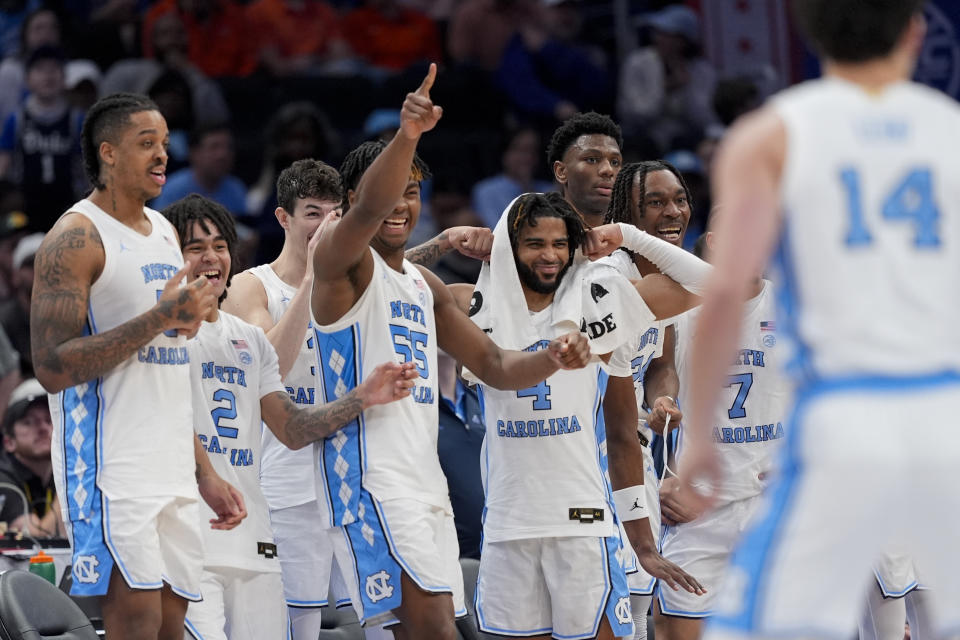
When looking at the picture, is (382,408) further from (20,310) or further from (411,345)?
(20,310)

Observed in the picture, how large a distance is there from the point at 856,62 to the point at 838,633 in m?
1.31

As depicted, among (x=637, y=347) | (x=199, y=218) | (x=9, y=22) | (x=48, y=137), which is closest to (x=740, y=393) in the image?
(x=637, y=347)

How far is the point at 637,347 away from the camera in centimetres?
664

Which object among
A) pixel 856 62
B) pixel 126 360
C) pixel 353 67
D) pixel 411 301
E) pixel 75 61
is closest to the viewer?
pixel 856 62

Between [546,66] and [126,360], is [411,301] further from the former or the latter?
[546,66]

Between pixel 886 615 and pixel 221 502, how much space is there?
335cm

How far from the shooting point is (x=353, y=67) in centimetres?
1338

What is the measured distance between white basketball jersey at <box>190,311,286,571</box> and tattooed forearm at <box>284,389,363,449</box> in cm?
21

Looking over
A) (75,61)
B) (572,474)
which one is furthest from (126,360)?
(75,61)

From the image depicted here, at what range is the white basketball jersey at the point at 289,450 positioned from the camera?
6.64m

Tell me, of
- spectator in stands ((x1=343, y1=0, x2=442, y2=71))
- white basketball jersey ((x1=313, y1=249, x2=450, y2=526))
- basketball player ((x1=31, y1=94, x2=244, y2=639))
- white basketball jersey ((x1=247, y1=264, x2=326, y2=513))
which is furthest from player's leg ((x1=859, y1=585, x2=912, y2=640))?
spectator in stands ((x1=343, y1=0, x2=442, y2=71))

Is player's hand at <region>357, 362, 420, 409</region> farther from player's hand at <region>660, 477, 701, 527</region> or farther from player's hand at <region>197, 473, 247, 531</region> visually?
player's hand at <region>660, 477, 701, 527</region>

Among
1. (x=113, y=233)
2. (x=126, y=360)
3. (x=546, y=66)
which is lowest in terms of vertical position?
(x=126, y=360)

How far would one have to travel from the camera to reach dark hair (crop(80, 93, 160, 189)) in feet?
17.9
